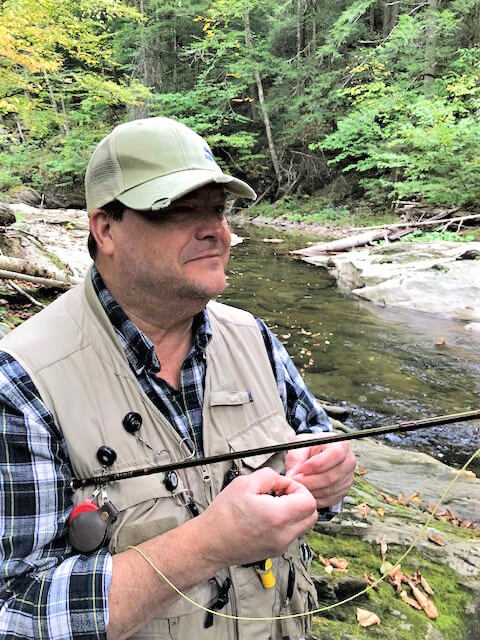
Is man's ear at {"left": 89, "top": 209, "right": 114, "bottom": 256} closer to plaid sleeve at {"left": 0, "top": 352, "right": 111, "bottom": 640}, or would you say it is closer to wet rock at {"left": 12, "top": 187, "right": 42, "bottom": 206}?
plaid sleeve at {"left": 0, "top": 352, "right": 111, "bottom": 640}

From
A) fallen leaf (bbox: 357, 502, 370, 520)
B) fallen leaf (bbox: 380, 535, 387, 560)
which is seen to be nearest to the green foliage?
fallen leaf (bbox: 357, 502, 370, 520)

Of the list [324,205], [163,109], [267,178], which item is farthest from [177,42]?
[324,205]

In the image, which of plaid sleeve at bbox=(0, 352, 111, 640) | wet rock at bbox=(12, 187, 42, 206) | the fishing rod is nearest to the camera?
plaid sleeve at bbox=(0, 352, 111, 640)

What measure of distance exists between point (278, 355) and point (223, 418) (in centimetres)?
50

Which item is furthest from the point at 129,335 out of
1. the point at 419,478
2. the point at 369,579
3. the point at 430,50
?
the point at 430,50

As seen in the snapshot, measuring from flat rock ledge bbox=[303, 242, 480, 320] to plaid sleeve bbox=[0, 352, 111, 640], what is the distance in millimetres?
9192

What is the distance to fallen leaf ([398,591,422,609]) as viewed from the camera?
2766mm

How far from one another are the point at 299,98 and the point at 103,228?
27194 mm

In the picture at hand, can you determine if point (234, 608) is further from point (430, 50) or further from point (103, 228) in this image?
point (430, 50)

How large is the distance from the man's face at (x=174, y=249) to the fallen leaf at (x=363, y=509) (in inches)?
98.4

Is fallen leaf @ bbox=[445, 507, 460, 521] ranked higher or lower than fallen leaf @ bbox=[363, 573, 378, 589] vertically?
lower

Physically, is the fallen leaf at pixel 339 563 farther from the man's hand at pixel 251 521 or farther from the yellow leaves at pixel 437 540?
the man's hand at pixel 251 521

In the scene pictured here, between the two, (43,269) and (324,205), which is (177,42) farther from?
(43,269)

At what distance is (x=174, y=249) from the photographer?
1.67 m
